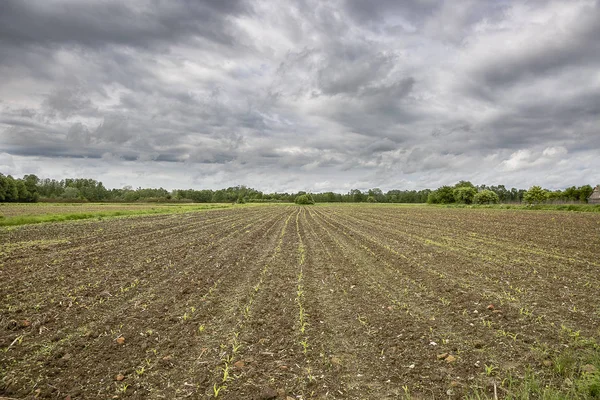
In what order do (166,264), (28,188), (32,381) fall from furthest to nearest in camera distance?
(28,188)
(166,264)
(32,381)

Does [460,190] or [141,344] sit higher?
[460,190]

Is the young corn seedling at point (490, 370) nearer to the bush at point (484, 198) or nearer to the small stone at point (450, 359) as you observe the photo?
the small stone at point (450, 359)

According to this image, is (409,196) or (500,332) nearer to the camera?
(500,332)

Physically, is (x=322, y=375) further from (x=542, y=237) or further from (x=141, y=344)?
(x=542, y=237)

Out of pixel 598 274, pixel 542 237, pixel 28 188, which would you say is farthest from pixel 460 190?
pixel 28 188

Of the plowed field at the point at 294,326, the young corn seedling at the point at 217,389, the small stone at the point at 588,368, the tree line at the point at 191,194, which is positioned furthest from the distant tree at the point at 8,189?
the small stone at the point at 588,368

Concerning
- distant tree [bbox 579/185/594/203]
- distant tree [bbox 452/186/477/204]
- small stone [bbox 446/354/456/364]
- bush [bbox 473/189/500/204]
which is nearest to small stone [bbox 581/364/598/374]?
small stone [bbox 446/354/456/364]

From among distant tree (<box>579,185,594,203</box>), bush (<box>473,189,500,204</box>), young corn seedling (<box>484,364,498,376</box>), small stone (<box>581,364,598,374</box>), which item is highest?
distant tree (<box>579,185,594,203</box>)

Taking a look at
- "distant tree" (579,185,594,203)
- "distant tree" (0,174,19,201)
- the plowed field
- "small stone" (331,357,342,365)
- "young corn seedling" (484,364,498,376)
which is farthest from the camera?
"distant tree" (579,185,594,203)

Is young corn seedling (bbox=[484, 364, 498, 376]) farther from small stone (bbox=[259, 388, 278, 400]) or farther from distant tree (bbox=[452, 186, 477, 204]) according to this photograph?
distant tree (bbox=[452, 186, 477, 204])

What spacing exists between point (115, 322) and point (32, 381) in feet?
7.23

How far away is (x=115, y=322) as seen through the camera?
697 cm

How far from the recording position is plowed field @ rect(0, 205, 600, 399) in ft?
15.8

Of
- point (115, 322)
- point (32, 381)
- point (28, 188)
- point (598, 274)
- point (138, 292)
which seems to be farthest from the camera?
point (28, 188)
